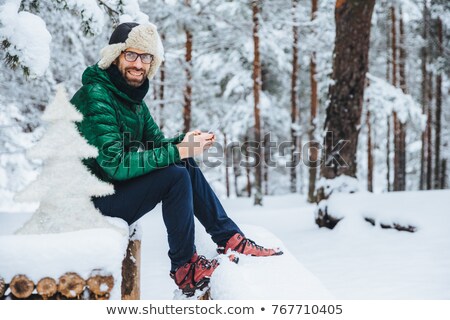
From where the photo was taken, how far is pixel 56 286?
7.50 ft

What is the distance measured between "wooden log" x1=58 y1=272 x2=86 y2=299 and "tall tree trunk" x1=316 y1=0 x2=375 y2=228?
5.28 metres

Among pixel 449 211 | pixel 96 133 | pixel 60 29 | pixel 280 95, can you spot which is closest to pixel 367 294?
pixel 449 211

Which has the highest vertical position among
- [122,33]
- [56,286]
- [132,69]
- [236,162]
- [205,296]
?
[122,33]

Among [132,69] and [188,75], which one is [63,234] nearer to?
[132,69]

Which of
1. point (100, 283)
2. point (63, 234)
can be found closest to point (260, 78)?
point (63, 234)

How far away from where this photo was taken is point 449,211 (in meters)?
5.91

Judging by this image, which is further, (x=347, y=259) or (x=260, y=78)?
(x=260, y=78)

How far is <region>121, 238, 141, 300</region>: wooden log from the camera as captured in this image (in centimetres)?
332

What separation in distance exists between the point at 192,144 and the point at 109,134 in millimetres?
589

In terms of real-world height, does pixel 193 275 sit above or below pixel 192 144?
below

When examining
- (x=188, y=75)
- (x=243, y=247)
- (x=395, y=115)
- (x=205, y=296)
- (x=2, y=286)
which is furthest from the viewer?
(x=395, y=115)

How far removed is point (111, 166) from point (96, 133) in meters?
0.25

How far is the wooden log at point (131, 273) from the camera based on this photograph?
131 inches

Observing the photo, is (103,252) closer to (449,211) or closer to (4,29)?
Result: (4,29)
